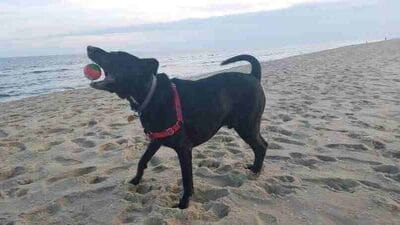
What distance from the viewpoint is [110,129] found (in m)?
6.83

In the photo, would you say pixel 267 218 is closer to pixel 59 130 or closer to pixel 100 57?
pixel 100 57

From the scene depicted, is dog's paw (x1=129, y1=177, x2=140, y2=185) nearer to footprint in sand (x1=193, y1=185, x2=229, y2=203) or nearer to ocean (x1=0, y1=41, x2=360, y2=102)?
footprint in sand (x1=193, y1=185, x2=229, y2=203)

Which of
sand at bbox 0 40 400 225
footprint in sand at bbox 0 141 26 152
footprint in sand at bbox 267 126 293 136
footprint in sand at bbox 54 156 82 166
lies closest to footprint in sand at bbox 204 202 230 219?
sand at bbox 0 40 400 225

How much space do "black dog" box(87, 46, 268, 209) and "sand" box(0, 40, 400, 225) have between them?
31 cm

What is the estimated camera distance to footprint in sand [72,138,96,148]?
19.2 ft

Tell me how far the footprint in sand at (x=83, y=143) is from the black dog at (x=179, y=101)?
1681 millimetres

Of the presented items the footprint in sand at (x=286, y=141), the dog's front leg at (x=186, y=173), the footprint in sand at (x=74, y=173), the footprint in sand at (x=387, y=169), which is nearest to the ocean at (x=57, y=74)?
the footprint in sand at (x=74, y=173)

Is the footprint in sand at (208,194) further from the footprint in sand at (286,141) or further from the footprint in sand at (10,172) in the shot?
the footprint in sand at (10,172)

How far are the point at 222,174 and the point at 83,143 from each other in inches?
94.4

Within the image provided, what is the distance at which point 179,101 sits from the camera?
13.2ft

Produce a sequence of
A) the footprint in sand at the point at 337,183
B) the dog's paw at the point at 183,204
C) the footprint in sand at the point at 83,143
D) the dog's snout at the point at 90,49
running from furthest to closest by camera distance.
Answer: the footprint in sand at the point at 83,143 → the dog's snout at the point at 90,49 → the footprint in sand at the point at 337,183 → the dog's paw at the point at 183,204

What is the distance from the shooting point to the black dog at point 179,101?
12.8 feet

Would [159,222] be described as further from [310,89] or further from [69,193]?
[310,89]

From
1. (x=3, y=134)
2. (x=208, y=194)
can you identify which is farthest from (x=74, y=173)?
(x=3, y=134)
